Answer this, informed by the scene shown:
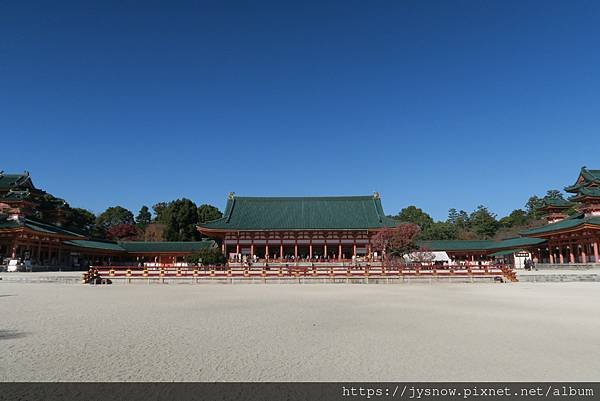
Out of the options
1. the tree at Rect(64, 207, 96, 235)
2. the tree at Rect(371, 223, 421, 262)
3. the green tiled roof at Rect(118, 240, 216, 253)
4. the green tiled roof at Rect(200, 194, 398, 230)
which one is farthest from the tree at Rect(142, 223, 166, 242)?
the tree at Rect(371, 223, 421, 262)

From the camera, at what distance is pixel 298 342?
27.2 ft

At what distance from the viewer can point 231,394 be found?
17.5ft

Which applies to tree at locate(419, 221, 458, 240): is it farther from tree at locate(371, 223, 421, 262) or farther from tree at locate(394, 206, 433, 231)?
tree at locate(371, 223, 421, 262)

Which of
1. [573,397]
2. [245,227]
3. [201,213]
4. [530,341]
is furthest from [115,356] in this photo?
[201,213]

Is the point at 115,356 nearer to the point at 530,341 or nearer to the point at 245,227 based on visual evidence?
the point at 530,341

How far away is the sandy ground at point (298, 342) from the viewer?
244 inches

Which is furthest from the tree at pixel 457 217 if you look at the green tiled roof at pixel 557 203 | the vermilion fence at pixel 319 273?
the vermilion fence at pixel 319 273

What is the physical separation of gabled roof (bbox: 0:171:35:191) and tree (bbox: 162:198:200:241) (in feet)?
62.1

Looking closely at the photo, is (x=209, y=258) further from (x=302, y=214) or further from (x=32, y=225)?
(x=32, y=225)

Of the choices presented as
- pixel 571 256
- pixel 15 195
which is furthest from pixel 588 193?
pixel 15 195

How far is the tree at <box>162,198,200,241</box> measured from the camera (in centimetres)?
5944

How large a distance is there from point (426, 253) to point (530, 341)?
82.4 feet

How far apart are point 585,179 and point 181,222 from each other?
5281 centimetres

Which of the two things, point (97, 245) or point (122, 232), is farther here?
point (122, 232)
